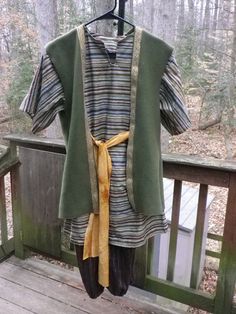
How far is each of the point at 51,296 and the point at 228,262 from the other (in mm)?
1088

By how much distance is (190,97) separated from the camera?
948 centimetres

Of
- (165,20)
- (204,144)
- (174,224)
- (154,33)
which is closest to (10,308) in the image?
(174,224)

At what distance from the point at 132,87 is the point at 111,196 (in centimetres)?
47

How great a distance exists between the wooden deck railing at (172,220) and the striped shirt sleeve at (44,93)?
2.20ft

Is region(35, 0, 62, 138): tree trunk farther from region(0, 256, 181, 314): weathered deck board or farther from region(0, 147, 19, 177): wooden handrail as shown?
region(0, 256, 181, 314): weathered deck board

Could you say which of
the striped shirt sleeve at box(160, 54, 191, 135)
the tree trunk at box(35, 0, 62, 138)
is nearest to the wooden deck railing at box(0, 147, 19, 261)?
the striped shirt sleeve at box(160, 54, 191, 135)

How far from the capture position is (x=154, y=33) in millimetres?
6547

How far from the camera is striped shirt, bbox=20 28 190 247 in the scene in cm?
134

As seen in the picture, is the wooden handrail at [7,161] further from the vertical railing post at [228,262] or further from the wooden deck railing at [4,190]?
the vertical railing post at [228,262]

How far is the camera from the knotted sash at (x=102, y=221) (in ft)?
4.55

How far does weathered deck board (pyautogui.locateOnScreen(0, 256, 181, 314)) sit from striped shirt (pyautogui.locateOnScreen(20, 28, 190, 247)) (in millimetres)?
815

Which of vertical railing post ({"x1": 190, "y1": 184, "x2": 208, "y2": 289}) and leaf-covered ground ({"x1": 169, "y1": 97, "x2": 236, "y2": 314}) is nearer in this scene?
vertical railing post ({"x1": 190, "y1": 184, "x2": 208, "y2": 289})

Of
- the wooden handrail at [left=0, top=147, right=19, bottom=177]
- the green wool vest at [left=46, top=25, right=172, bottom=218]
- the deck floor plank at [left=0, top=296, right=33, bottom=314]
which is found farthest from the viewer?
the wooden handrail at [left=0, top=147, right=19, bottom=177]

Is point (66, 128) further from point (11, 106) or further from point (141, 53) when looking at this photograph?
point (11, 106)
